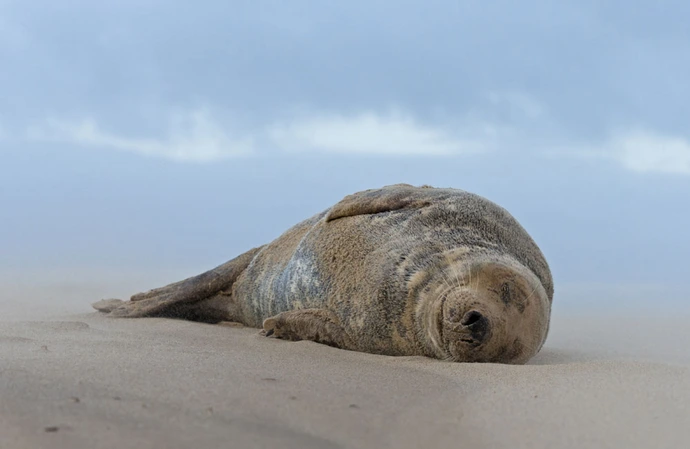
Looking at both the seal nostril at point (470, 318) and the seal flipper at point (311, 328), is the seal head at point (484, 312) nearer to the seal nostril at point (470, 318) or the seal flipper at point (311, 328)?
the seal nostril at point (470, 318)

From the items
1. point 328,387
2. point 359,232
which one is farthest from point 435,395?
point 359,232

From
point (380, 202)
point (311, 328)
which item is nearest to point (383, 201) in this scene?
point (380, 202)

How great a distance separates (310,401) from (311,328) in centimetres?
246

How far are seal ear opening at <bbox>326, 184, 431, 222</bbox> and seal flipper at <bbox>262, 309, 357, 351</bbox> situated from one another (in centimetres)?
79

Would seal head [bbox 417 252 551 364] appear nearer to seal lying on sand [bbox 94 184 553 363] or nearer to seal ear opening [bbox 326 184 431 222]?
seal lying on sand [bbox 94 184 553 363]

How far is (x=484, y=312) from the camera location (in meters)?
3.94

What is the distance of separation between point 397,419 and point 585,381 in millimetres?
1160

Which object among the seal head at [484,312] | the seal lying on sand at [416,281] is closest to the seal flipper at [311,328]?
the seal lying on sand at [416,281]

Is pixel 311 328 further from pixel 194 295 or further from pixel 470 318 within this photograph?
pixel 194 295

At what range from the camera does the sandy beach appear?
6.46ft

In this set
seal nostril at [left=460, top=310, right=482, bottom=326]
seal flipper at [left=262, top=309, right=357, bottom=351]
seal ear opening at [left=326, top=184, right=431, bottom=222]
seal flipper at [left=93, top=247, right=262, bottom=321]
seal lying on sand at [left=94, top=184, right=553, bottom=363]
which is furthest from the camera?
seal flipper at [left=93, top=247, right=262, bottom=321]

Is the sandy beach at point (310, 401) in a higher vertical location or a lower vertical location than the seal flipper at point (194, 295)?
lower

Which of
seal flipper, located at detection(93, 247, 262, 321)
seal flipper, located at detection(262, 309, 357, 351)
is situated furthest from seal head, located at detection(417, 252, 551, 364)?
seal flipper, located at detection(93, 247, 262, 321)

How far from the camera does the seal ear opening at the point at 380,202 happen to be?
17.1 ft
